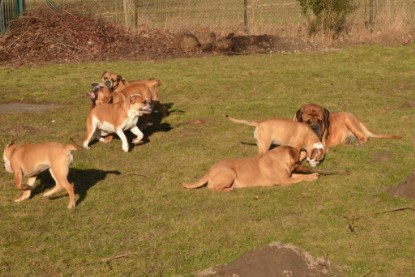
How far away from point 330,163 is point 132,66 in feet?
37.4

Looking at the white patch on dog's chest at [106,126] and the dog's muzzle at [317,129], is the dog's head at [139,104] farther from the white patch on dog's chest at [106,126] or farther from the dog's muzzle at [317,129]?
the dog's muzzle at [317,129]

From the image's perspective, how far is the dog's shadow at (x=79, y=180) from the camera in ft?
34.1

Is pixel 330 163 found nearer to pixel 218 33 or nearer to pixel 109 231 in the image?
pixel 109 231

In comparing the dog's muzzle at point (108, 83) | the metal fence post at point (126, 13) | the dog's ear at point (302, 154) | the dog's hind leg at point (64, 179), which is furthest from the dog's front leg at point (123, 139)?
the metal fence post at point (126, 13)

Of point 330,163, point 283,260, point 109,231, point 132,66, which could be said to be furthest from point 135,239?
point 132,66

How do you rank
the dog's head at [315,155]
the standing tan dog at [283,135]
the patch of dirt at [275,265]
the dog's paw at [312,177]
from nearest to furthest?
the patch of dirt at [275,265], the dog's paw at [312,177], the dog's head at [315,155], the standing tan dog at [283,135]

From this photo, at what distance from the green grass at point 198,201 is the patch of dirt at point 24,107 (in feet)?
1.46

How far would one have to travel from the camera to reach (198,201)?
32.1ft

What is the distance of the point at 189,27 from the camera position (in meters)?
26.4

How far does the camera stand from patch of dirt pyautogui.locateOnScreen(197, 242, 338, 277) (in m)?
7.15

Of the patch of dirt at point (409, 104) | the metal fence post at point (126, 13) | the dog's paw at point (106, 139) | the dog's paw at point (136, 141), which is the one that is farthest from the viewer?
the metal fence post at point (126, 13)

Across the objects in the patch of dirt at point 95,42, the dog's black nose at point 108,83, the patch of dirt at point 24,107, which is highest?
the patch of dirt at point 95,42

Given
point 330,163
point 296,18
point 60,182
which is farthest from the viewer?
point 296,18

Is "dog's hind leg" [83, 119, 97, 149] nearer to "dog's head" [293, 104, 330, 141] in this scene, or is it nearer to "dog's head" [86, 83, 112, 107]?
"dog's head" [86, 83, 112, 107]
